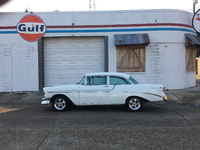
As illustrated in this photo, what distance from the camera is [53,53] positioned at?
533 inches

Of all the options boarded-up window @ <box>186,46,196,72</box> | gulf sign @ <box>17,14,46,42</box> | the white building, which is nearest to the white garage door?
the white building

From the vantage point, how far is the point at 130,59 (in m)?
13.1

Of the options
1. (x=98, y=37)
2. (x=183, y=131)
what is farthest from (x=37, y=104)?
(x=183, y=131)

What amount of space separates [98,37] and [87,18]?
4.62ft

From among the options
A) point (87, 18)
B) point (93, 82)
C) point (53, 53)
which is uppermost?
point (87, 18)

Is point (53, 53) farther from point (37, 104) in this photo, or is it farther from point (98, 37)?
point (37, 104)

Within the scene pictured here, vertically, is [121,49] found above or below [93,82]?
above

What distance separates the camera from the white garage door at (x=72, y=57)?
13.4m

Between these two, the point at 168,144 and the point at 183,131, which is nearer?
the point at 168,144

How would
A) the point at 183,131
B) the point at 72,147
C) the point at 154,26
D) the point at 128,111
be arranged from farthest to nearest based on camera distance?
1. the point at 154,26
2. the point at 128,111
3. the point at 183,131
4. the point at 72,147

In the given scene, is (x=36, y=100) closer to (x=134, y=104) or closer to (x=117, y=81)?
(x=117, y=81)

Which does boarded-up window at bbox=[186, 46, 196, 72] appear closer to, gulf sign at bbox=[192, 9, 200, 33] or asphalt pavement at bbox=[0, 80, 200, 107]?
gulf sign at bbox=[192, 9, 200, 33]

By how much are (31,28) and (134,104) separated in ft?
29.3

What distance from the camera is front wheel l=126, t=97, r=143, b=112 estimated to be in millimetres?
7766
